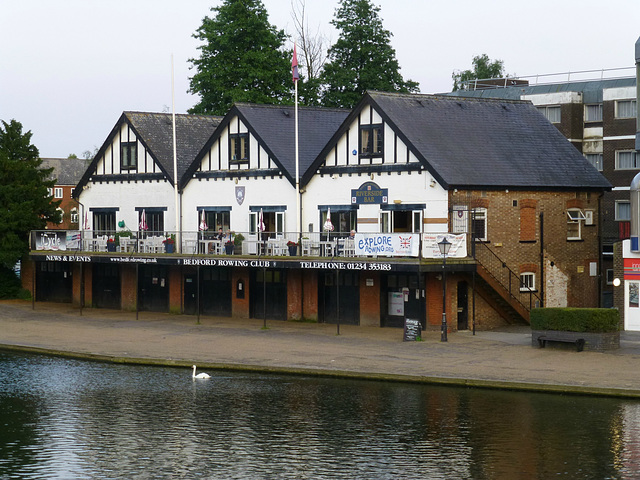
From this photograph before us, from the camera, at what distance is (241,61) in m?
62.8

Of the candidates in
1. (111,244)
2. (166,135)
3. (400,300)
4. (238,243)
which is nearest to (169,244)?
(111,244)

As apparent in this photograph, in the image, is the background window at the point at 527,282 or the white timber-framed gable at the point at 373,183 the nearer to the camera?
the white timber-framed gable at the point at 373,183

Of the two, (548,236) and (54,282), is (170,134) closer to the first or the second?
(54,282)

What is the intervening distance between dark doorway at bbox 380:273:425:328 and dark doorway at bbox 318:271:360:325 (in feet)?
4.47

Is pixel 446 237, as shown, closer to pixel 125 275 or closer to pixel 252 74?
pixel 125 275

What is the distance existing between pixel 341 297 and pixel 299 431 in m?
19.2

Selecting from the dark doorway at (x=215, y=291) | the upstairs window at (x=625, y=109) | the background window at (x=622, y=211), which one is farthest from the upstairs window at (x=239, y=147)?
the background window at (x=622, y=211)

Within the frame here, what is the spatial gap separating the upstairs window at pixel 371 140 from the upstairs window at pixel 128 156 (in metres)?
14.6

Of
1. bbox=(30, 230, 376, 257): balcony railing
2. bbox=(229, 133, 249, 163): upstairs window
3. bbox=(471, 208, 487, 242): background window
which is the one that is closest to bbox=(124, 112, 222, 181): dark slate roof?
bbox=(30, 230, 376, 257): balcony railing

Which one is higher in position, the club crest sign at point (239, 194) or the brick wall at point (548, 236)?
the club crest sign at point (239, 194)

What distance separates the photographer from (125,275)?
162 ft

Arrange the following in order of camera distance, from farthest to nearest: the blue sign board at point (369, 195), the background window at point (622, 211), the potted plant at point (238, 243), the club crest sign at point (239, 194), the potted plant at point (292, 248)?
the background window at point (622, 211) < the club crest sign at point (239, 194) < the potted plant at point (238, 243) < the blue sign board at point (369, 195) < the potted plant at point (292, 248)

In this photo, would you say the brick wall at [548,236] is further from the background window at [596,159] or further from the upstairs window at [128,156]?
the upstairs window at [128,156]

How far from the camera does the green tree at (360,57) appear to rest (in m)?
64.6
